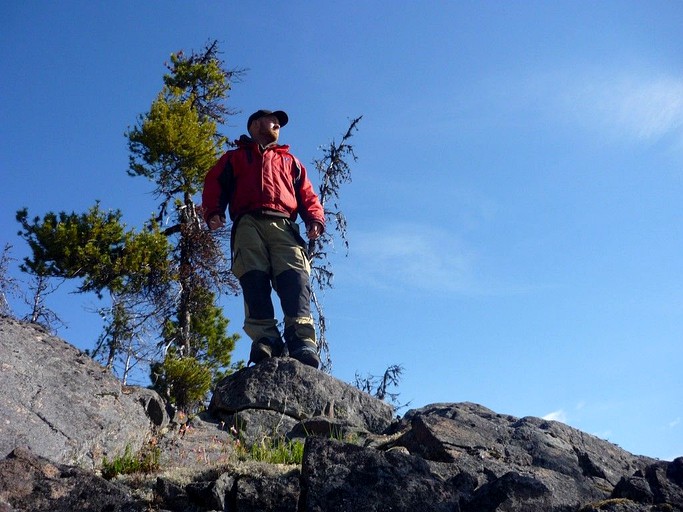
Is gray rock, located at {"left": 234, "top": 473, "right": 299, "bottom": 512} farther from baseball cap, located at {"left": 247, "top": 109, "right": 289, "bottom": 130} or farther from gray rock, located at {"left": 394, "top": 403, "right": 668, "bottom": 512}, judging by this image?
baseball cap, located at {"left": 247, "top": 109, "right": 289, "bottom": 130}

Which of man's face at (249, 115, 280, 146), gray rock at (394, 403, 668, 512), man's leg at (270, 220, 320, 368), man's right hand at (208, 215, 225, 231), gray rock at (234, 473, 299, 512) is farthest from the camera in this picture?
man's face at (249, 115, 280, 146)

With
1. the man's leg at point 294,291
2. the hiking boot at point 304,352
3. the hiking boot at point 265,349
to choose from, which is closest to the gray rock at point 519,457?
the hiking boot at point 304,352

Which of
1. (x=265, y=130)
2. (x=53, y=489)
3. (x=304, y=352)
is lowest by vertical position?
(x=53, y=489)

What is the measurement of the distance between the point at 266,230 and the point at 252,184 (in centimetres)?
51

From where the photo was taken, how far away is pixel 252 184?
322 inches

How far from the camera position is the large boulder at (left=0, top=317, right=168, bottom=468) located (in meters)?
4.64

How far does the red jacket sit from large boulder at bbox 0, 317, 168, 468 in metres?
2.85

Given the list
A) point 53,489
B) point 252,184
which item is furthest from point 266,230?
point 53,489

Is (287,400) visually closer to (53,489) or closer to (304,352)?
(304,352)

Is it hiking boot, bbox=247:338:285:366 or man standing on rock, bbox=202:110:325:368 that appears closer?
hiking boot, bbox=247:338:285:366

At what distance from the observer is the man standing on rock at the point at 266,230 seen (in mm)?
7859

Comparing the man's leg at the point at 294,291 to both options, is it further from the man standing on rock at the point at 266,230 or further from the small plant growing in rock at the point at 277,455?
the small plant growing in rock at the point at 277,455

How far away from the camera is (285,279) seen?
8.04m

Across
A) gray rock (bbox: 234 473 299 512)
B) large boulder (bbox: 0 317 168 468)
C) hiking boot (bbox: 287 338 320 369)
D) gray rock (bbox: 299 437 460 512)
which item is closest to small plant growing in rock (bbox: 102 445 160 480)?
large boulder (bbox: 0 317 168 468)
